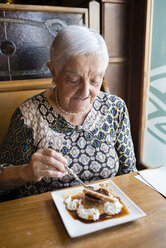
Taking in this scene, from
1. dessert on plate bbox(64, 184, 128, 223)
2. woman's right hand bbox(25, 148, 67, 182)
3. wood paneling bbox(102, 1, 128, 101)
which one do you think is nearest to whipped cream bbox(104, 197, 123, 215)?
dessert on plate bbox(64, 184, 128, 223)

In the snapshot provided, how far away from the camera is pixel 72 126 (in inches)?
49.8

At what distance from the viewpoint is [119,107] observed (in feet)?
4.68

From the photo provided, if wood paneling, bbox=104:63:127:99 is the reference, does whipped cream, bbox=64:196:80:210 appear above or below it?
below

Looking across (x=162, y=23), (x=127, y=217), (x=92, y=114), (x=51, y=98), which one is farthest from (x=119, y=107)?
(x=162, y=23)

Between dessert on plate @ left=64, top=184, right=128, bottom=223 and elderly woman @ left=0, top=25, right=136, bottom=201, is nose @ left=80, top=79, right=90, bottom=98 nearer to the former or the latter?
elderly woman @ left=0, top=25, right=136, bottom=201

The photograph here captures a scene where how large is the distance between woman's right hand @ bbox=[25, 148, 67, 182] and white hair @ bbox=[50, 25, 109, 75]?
18.8 inches

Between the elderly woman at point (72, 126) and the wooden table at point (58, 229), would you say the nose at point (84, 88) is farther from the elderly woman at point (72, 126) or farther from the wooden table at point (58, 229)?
the wooden table at point (58, 229)

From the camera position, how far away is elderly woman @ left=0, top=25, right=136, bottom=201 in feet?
3.63

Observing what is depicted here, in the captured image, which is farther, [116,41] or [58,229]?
[116,41]

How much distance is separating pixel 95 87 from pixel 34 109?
1.23 feet

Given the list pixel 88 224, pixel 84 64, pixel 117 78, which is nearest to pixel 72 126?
pixel 84 64

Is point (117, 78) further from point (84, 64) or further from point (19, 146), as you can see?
point (19, 146)

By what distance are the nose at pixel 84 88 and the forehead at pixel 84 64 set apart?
0.15ft

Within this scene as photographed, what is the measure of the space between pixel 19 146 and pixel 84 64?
57 centimetres
